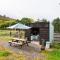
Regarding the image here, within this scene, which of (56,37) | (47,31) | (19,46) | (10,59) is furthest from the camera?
(56,37)

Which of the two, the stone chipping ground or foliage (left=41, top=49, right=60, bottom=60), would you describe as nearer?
foliage (left=41, top=49, right=60, bottom=60)

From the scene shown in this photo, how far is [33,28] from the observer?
85.6ft

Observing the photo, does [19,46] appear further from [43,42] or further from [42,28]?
[42,28]

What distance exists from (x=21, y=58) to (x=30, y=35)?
1141 cm

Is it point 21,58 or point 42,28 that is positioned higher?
point 42,28

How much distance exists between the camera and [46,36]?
72.7ft

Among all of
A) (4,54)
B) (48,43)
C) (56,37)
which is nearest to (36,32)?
(56,37)

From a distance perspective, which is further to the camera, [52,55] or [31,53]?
[31,53]

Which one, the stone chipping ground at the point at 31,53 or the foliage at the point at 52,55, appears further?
the stone chipping ground at the point at 31,53

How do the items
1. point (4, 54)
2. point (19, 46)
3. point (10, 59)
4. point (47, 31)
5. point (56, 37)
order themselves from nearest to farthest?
1. point (10, 59)
2. point (4, 54)
3. point (19, 46)
4. point (47, 31)
5. point (56, 37)

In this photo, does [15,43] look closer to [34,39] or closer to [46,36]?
[46,36]

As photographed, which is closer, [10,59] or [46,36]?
[10,59]

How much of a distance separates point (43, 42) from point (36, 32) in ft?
22.4

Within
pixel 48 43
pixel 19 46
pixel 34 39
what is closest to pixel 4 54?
pixel 19 46
